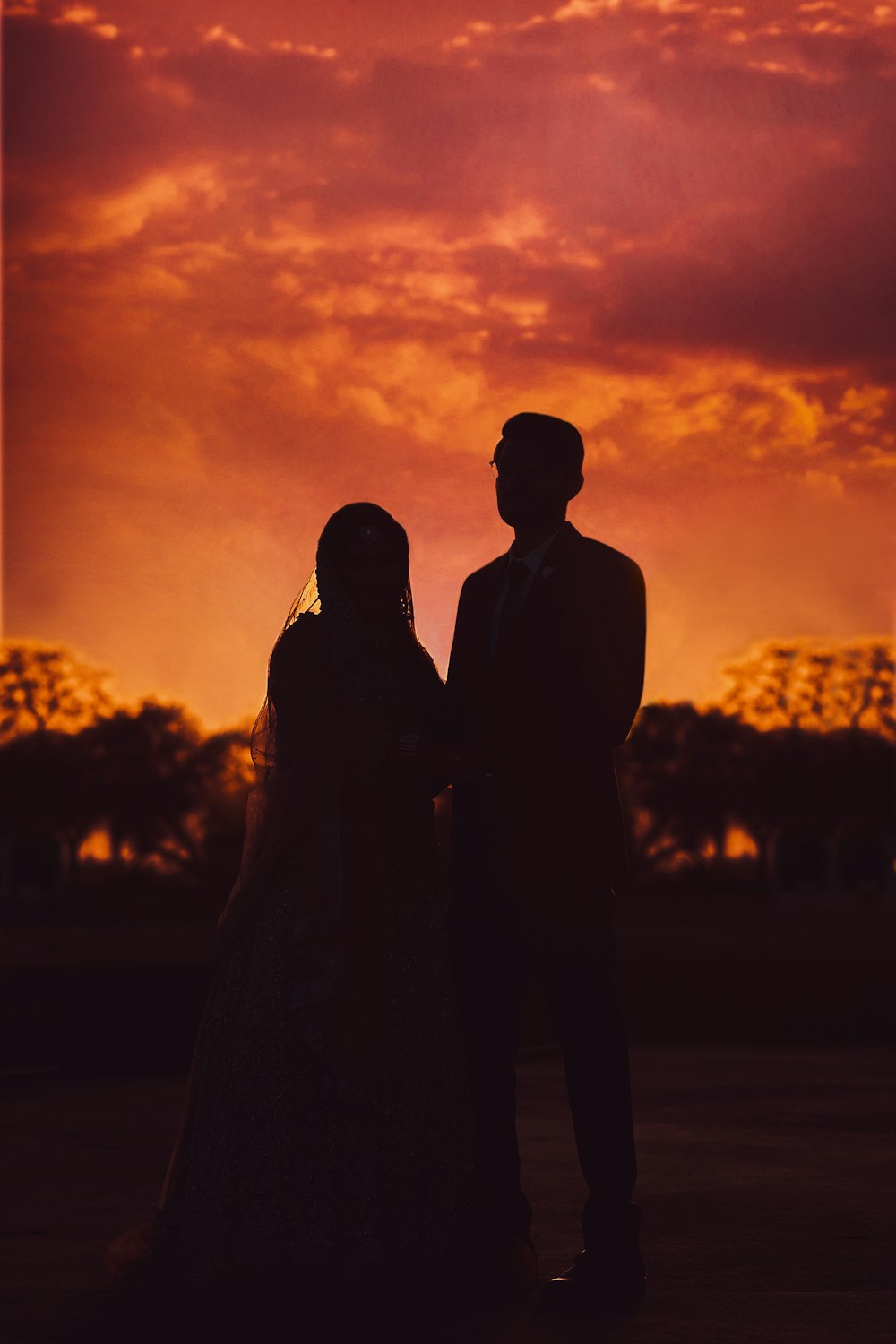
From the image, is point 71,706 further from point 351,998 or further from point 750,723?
point 351,998

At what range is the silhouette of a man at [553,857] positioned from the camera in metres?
5.42

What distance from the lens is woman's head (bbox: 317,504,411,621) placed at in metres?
5.52

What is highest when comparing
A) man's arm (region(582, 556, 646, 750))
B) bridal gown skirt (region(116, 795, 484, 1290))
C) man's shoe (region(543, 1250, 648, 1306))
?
man's arm (region(582, 556, 646, 750))

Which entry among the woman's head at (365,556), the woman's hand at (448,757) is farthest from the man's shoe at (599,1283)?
the woman's head at (365,556)

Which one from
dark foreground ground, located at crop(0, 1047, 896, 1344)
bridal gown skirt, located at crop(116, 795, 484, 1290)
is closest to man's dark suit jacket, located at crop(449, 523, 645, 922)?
bridal gown skirt, located at crop(116, 795, 484, 1290)

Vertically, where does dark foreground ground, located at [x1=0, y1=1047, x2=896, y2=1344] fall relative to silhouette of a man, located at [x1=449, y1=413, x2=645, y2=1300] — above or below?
below

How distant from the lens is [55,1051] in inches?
515

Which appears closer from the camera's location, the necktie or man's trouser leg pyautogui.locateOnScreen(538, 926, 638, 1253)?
man's trouser leg pyautogui.locateOnScreen(538, 926, 638, 1253)

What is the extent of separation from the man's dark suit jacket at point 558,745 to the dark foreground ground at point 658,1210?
3.63 feet

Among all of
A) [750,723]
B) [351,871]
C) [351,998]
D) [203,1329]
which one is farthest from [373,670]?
[750,723]

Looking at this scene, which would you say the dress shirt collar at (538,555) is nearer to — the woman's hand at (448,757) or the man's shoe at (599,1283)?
the woman's hand at (448,757)

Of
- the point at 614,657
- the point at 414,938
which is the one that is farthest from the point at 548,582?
the point at 414,938

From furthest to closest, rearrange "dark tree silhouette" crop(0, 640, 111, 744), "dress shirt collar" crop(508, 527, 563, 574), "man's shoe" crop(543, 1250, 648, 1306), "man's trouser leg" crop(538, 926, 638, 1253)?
1. "dark tree silhouette" crop(0, 640, 111, 744)
2. "dress shirt collar" crop(508, 527, 563, 574)
3. "man's trouser leg" crop(538, 926, 638, 1253)
4. "man's shoe" crop(543, 1250, 648, 1306)

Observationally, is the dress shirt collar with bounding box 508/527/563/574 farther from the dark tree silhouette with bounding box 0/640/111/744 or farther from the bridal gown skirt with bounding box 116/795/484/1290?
the dark tree silhouette with bounding box 0/640/111/744
